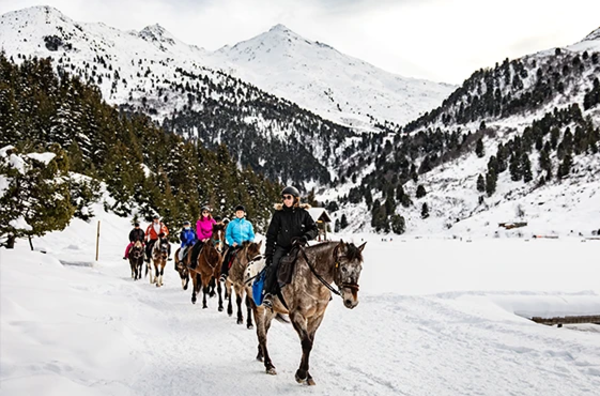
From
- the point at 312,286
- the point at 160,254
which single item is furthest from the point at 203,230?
the point at 312,286

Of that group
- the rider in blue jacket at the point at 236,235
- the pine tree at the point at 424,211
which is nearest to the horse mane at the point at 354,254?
the rider in blue jacket at the point at 236,235

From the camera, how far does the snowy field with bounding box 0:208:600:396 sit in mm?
6461

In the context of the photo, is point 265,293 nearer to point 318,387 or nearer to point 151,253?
point 318,387

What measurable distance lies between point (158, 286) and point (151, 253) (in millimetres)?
1518

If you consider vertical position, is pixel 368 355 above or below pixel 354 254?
below

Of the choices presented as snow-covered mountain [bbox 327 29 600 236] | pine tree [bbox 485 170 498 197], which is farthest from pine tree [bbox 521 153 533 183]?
pine tree [bbox 485 170 498 197]

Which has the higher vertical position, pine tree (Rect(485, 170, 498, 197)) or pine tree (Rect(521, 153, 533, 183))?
pine tree (Rect(521, 153, 533, 183))

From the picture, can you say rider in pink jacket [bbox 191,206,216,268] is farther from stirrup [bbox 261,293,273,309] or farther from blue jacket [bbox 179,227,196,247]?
stirrup [bbox 261,293,273,309]

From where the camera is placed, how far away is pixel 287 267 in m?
7.09

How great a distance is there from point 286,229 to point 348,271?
1.67 metres

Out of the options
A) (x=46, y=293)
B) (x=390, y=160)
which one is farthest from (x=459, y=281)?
(x=390, y=160)

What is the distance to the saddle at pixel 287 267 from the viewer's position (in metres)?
7.00

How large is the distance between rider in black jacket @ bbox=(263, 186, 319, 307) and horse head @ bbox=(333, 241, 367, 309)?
1.09 meters

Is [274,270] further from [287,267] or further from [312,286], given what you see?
[312,286]
